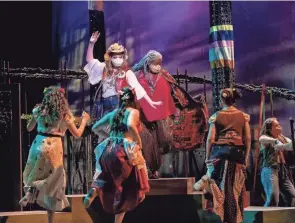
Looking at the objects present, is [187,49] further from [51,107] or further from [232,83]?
[51,107]

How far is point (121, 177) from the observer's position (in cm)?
562

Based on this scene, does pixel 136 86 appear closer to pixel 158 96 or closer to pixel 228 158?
pixel 158 96

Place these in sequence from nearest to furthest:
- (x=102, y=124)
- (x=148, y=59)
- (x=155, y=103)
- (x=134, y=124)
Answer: (x=134, y=124) < (x=102, y=124) < (x=155, y=103) < (x=148, y=59)

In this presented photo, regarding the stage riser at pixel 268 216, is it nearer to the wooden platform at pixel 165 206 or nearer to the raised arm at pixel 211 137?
the wooden platform at pixel 165 206

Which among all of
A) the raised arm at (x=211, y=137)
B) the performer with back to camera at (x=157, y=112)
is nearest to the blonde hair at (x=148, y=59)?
the performer with back to camera at (x=157, y=112)

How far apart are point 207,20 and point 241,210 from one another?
4.69 m

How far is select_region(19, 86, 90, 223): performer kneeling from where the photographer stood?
5539 mm

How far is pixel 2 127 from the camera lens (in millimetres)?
6301

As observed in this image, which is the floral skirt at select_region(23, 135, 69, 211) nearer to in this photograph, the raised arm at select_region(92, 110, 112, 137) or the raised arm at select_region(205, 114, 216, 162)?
the raised arm at select_region(92, 110, 112, 137)

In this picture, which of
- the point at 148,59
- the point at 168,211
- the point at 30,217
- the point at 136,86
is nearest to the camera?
the point at 30,217

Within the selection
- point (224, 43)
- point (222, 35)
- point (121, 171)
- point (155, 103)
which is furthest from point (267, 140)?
point (121, 171)

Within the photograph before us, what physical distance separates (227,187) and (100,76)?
2.08 metres

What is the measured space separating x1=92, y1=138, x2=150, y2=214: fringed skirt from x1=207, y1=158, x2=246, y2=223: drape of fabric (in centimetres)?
76

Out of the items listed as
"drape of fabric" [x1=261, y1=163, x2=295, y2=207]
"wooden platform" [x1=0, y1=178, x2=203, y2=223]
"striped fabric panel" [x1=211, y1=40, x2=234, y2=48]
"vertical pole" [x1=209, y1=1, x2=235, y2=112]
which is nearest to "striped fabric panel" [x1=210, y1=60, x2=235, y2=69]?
"vertical pole" [x1=209, y1=1, x2=235, y2=112]
